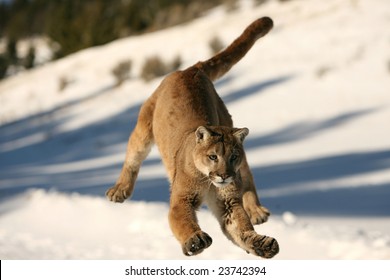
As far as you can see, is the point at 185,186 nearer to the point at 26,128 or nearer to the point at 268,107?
the point at 268,107

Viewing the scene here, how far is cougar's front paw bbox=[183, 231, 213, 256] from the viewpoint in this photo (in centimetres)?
439

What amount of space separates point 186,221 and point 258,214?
120cm

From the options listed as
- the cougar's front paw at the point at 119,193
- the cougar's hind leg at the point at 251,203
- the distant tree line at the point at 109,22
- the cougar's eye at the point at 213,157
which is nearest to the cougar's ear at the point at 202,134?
the cougar's eye at the point at 213,157

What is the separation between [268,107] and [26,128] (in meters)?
7.42

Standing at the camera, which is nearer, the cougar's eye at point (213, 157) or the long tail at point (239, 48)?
the cougar's eye at point (213, 157)

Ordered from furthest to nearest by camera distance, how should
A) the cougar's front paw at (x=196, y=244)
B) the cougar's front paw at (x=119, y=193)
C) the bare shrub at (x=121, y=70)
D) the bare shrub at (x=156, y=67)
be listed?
the bare shrub at (x=121, y=70) < the bare shrub at (x=156, y=67) < the cougar's front paw at (x=119, y=193) < the cougar's front paw at (x=196, y=244)

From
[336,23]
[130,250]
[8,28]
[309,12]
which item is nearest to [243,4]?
[309,12]

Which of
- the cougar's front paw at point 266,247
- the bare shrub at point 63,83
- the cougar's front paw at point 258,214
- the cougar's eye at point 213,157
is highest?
the bare shrub at point 63,83

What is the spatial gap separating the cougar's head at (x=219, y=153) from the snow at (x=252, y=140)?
2369mm

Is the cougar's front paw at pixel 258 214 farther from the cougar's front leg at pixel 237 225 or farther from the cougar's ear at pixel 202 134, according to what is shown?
the cougar's ear at pixel 202 134

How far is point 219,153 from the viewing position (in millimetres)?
4570

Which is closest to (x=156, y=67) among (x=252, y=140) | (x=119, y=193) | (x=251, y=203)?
(x=252, y=140)

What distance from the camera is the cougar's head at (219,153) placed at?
179 inches

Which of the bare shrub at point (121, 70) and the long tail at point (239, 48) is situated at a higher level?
the bare shrub at point (121, 70)
